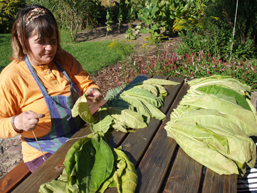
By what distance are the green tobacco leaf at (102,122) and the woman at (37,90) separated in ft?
0.45

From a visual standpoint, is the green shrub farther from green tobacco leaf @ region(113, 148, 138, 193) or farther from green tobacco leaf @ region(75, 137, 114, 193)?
green tobacco leaf @ region(113, 148, 138, 193)

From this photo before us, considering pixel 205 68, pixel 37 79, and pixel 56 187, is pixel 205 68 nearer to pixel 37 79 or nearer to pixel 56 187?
pixel 37 79

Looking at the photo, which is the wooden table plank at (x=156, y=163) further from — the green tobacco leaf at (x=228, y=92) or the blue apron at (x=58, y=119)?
the blue apron at (x=58, y=119)

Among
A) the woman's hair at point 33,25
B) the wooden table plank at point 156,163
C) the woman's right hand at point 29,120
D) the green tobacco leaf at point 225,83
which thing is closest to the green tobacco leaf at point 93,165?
the wooden table plank at point 156,163

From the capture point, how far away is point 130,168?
1371 mm

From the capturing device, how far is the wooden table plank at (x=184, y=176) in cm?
132

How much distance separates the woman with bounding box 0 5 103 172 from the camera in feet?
5.57

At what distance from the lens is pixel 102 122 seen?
187 centimetres

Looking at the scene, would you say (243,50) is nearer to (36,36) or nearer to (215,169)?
(215,169)

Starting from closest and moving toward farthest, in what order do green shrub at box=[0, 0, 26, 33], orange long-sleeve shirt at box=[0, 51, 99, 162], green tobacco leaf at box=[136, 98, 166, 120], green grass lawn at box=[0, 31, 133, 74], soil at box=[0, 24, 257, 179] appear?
orange long-sleeve shirt at box=[0, 51, 99, 162] → green tobacco leaf at box=[136, 98, 166, 120] → soil at box=[0, 24, 257, 179] → green grass lawn at box=[0, 31, 133, 74] → green shrub at box=[0, 0, 26, 33]

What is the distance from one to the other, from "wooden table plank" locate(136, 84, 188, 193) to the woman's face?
1.18m

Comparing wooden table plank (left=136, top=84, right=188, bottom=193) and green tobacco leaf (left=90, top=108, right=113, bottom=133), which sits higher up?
green tobacco leaf (left=90, top=108, right=113, bottom=133)

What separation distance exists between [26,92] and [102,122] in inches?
28.0

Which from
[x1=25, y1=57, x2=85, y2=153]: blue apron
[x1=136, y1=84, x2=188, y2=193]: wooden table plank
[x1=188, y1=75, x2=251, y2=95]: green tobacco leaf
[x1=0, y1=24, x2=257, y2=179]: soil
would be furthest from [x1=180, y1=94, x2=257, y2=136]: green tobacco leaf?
[x1=0, y1=24, x2=257, y2=179]: soil
